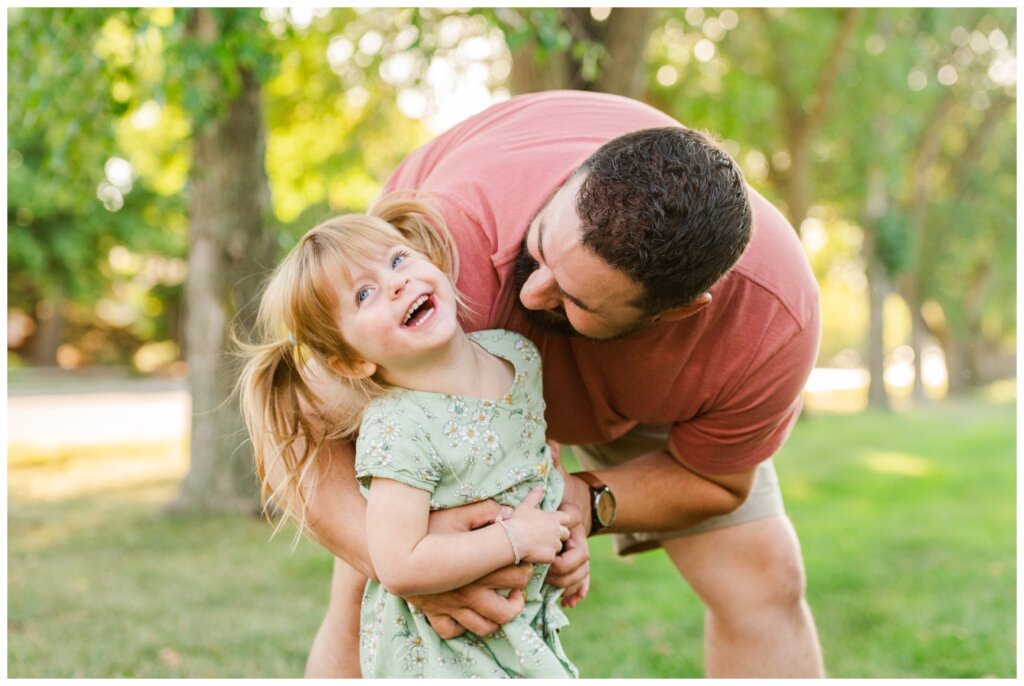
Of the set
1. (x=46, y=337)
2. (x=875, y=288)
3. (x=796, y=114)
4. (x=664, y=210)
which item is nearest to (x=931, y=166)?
(x=875, y=288)

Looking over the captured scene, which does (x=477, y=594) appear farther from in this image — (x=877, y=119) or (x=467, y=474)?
(x=877, y=119)

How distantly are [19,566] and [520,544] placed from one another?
4.27m

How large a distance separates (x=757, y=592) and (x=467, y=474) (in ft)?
3.67

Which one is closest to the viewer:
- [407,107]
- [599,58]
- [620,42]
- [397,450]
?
[397,450]

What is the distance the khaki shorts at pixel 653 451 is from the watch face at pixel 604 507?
0.87 ft

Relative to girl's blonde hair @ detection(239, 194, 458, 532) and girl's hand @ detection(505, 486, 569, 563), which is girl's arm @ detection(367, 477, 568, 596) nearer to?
girl's hand @ detection(505, 486, 569, 563)

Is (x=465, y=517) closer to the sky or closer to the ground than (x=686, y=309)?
closer to the ground

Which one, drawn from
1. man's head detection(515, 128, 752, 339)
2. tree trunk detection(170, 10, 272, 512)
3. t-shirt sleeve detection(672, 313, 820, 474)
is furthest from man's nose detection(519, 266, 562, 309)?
tree trunk detection(170, 10, 272, 512)

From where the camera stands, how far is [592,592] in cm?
466

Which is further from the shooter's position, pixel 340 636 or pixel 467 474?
pixel 340 636

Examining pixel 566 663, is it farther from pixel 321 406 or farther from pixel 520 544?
pixel 321 406

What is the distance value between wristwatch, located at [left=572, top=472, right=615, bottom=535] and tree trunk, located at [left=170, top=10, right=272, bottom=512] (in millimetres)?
3981

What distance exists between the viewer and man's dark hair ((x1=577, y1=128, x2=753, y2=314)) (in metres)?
1.88

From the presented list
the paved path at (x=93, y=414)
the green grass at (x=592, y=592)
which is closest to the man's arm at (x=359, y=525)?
the green grass at (x=592, y=592)
